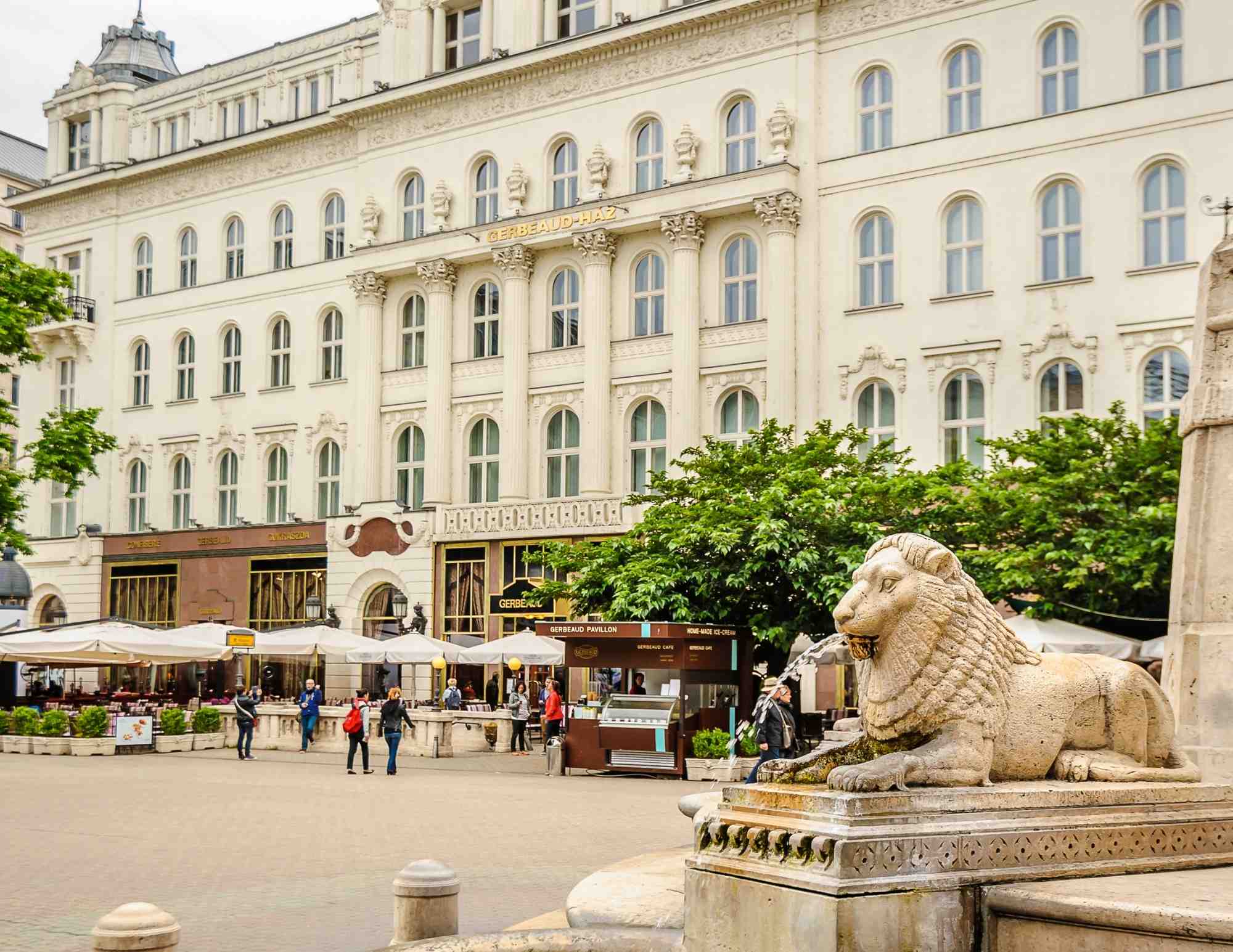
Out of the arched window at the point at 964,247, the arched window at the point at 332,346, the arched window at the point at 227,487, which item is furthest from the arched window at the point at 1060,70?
the arched window at the point at 227,487

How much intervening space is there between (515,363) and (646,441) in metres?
5.07

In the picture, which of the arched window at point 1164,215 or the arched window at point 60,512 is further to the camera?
the arched window at point 60,512

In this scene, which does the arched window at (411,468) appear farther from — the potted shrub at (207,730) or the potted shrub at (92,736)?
the potted shrub at (92,736)

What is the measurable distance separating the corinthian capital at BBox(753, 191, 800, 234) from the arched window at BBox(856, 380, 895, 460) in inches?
192

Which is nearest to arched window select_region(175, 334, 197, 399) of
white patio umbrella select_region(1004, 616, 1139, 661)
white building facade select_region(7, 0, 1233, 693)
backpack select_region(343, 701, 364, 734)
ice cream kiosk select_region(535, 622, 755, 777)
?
white building facade select_region(7, 0, 1233, 693)

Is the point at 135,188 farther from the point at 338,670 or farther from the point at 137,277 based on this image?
the point at 338,670

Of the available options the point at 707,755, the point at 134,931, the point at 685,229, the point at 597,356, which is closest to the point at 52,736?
the point at 707,755

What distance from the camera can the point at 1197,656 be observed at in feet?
36.7

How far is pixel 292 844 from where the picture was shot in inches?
661

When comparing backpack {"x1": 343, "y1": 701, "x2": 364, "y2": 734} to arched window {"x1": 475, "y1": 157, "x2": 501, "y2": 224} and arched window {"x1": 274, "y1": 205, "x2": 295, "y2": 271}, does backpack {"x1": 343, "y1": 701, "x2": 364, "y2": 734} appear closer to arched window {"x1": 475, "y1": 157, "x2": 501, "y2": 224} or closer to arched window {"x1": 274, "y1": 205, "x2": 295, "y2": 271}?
arched window {"x1": 475, "y1": 157, "x2": 501, "y2": 224}

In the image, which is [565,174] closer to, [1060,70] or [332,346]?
[332,346]

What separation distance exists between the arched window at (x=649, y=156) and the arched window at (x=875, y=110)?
6060mm

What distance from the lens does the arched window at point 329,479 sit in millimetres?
49938

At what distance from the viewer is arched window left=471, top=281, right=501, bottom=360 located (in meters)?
46.8
